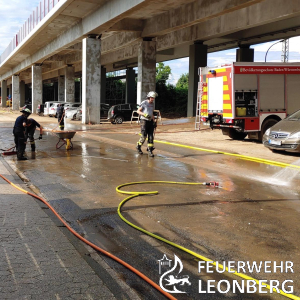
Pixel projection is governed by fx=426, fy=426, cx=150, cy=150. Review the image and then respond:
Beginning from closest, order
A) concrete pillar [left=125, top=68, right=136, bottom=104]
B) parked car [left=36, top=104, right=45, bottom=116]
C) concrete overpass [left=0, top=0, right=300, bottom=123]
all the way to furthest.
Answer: concrete overpass [left=0, top=0, right=300, bottom=123], parked car [left=36, top=104, right=45, bottom=116], concrete pillar [left=125, top=68, right=136, bottom=104]

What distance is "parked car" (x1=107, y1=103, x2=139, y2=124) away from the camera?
99.6 feet

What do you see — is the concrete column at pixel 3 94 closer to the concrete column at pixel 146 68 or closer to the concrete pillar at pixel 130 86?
the concrete pillar at pixel 130 86

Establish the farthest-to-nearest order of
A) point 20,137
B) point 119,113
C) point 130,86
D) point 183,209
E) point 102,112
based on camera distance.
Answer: point 130,86, point 102,112, point 119,113, point 20,137, point 183,209

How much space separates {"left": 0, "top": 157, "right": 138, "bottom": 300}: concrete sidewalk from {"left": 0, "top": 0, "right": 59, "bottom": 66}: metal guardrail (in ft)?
73.5

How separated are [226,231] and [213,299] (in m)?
1.93

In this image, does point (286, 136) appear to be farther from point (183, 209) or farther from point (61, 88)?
point (61, 88)

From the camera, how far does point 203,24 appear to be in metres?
28.5

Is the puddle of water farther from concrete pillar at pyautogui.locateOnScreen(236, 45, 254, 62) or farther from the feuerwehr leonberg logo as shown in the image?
concrete pillar at pyautogui.locateOnScreen(236, 45, 254, 62)

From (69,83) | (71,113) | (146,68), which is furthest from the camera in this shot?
(69,83)

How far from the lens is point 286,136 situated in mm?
12914

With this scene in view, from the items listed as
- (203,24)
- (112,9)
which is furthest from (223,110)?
(203,24)

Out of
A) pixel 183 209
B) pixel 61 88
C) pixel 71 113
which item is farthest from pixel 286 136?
pixel 61 88

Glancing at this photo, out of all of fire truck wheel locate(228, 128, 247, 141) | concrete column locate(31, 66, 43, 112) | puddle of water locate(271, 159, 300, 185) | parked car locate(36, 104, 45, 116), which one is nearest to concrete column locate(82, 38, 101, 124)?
fire truck wheel locate(228, 128, 247, 141)

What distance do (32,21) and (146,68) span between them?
454 inches
